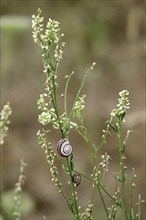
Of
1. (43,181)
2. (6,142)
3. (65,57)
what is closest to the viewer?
(43,181)

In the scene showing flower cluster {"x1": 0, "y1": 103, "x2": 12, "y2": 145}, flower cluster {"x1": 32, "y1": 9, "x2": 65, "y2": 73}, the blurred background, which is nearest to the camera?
flower cluster {"x1": 32, "y1": 9, "x2": 65, "y2": 73}

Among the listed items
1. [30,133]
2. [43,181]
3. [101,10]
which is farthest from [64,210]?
[101,10]

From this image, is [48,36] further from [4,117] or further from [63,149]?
[4,117]

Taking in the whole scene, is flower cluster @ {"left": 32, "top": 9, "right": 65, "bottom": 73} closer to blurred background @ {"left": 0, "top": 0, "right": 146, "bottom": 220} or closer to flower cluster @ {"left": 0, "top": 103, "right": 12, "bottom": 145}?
flower cluster @ {"left": 0, "top": 103, "right": 12, "bottom": 145}

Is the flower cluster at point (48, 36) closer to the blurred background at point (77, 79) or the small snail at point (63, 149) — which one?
the small snail at point (63, 149)

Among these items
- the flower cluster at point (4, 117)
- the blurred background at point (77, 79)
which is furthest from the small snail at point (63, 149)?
the blurred background at point (77, 79)

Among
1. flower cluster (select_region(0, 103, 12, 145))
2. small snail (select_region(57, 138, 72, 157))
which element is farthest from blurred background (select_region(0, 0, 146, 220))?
small snail (select_region(57, 138, 72, 157))

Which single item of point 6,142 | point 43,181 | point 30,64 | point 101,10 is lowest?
point 43,181

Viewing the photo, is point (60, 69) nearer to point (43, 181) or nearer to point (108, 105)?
point (108, 105)

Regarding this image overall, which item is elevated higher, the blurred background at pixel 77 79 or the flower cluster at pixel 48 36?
the blurred background at pixel 77 79
